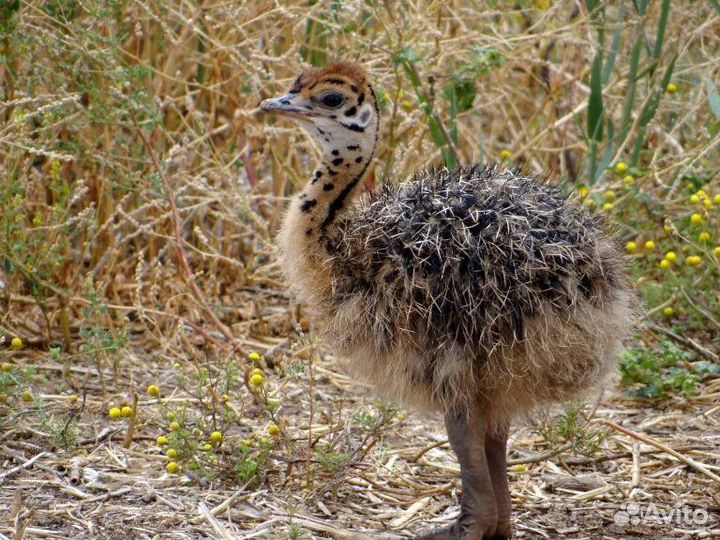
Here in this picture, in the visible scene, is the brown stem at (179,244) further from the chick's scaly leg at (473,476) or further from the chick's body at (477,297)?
the chick's scaly leg at (473,476)

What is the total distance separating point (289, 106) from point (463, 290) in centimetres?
117

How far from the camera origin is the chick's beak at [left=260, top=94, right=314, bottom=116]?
4453 millimetres

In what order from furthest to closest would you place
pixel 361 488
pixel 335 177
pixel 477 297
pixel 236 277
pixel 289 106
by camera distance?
pixel 236 277, pixel 361 488, pixel 289 106, pixel 335 177, pixel 477 297

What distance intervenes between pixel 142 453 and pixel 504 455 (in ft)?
5.30

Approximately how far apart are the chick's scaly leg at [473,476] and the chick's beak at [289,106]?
135 cm

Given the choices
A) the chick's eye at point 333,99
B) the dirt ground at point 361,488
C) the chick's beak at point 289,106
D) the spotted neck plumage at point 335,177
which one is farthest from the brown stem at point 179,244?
the chick's eye at point 333,99

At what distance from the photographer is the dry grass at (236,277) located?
4590mm

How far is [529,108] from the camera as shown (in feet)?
27.7

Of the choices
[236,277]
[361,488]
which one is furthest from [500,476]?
[236,277]

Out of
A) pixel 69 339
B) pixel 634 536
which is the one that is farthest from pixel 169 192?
pixel 634 536

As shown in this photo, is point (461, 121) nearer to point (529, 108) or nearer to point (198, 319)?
point (529, 108)

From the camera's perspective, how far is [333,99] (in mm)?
4398

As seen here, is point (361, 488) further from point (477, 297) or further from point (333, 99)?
point (333, 99)

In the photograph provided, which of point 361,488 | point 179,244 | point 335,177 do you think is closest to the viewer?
point 335,177
